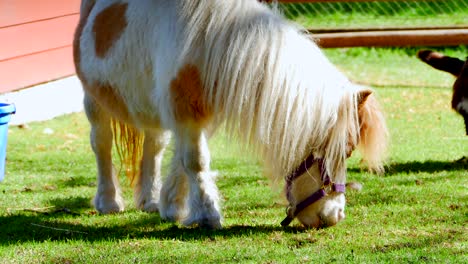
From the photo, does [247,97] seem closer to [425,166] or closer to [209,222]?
[209,222]

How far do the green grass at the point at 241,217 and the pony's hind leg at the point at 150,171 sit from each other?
0.52ft

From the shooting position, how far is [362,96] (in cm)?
503

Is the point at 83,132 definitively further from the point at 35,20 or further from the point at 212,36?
the point at 212,36

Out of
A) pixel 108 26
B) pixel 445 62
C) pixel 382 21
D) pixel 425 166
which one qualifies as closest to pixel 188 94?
pixel 108 26

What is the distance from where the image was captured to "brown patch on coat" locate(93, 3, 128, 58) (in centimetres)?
583

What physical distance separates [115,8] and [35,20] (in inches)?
199

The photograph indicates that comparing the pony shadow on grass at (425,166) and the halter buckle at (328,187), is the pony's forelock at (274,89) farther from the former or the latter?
the pony shadow on grass at (425,166)

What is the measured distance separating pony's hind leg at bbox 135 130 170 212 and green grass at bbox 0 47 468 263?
6.2 inches

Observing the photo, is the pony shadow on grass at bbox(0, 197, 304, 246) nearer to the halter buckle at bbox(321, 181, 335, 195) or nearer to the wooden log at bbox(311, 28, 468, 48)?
the halter buckle at bbox(321, 181, 335, 195)

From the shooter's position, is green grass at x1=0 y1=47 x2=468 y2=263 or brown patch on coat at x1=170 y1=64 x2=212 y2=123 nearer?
green grass at x1=0 y1=47 x2=468 y2=263

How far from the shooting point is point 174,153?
5.59 meters

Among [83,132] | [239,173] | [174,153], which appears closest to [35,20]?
[83,132]

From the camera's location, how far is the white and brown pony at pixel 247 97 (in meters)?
5.00

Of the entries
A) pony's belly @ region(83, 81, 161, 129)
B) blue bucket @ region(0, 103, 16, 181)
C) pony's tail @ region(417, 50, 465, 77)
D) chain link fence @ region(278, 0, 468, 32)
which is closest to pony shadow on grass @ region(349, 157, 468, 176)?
pony's tail @ region(417, 50, 465, 77)
